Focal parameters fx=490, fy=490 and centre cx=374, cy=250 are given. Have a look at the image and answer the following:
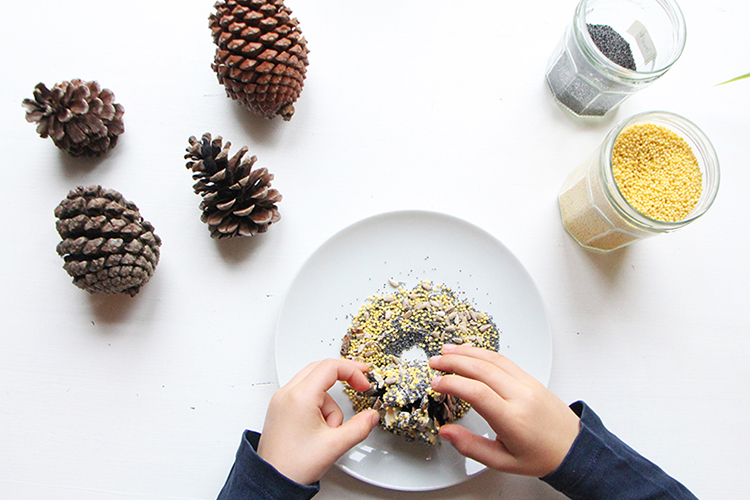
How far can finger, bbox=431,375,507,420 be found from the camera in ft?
2.17

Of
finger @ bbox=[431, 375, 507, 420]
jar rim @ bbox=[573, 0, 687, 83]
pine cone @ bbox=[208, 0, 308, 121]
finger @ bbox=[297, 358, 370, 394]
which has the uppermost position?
pine cone @ bbox=[208, 0, 308, 121]

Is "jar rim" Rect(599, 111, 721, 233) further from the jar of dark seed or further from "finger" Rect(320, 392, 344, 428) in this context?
"finger" Rect(320, 392, 344, 428)

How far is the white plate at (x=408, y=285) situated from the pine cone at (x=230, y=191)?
119mm

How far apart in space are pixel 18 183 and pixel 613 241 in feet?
3.38

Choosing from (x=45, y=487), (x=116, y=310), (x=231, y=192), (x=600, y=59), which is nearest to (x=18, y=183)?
(x=116, y=310)

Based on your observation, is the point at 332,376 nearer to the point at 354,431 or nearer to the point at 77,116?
the point at 354,431

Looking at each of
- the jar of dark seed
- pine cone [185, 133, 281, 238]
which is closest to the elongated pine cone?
pine cone [185, 133, 281, 238]

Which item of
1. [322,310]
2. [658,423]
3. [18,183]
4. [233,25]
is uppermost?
[233,25]

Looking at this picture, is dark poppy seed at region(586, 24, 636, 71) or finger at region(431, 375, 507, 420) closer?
finger at region(431, 375, 507, 420)

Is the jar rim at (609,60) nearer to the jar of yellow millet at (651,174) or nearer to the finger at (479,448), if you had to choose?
the jar of yellow millet at (651,174)

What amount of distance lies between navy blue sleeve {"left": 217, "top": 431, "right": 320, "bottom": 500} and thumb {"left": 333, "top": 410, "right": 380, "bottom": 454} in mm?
71

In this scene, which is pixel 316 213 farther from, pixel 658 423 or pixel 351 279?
pixel 658 423

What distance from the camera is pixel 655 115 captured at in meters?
0.78

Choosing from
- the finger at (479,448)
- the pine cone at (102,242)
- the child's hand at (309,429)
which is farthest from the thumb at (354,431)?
the pine cone at (102,242)
